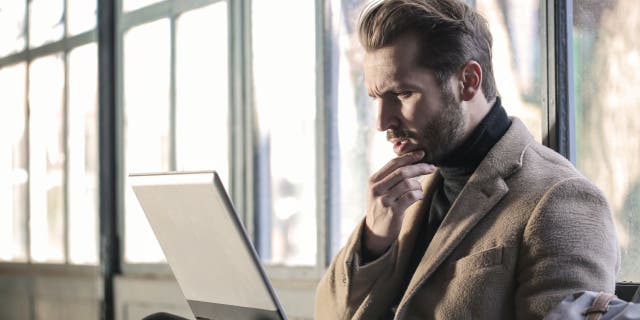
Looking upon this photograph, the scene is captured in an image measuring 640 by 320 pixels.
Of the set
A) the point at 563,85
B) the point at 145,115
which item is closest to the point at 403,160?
the point at 563,85

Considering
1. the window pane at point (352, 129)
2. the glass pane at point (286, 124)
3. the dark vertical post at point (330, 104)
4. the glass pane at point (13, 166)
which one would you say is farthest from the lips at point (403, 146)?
the glass pane at point (13, 166)

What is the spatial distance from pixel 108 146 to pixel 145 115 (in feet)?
1.48

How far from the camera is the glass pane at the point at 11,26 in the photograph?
7.04 meters

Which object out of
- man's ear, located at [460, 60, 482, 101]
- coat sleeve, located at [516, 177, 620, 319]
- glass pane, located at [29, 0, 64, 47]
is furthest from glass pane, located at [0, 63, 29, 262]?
coat sleeve, located at [516, 177, 620, 319]

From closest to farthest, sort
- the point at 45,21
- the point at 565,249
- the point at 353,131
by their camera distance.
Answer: the point at 565,249 → the point at 353,131 → the point at 45,21

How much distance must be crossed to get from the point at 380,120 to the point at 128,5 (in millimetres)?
3712

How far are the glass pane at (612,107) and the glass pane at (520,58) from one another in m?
0.16

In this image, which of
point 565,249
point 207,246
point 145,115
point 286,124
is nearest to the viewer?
point 565,249

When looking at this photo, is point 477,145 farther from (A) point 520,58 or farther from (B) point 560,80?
(A) point 520,58

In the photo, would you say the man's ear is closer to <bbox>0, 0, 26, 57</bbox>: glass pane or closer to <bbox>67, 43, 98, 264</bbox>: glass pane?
<bbox>67, 43, 98, 264</bbox>: glass pane

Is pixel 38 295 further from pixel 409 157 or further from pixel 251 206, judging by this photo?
pixel 409 157

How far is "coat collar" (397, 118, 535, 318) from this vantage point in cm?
211

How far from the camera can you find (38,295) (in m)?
6.84

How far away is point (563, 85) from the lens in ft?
9.36
